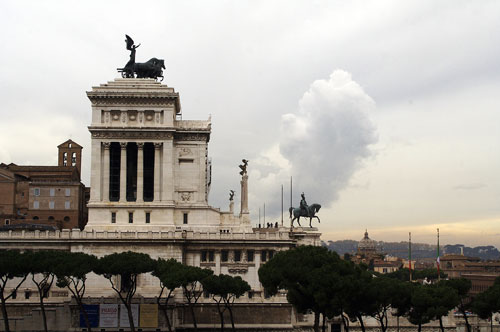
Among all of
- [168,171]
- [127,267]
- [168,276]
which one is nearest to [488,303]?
[168,276]

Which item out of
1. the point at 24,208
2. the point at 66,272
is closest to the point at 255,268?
the point at 66,272

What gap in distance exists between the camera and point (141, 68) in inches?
4439

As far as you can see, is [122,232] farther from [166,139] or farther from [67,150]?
[67,150]

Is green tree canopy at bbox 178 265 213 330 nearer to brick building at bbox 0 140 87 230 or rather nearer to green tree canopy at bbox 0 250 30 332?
green tree canopy at bbox 0 250 30 332

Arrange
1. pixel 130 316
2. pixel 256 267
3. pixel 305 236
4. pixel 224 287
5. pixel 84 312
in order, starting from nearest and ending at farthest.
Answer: pixel 130 316 → pixel 224 287 → pixel 84 312 → pixel 256 267 → pixel 305 236

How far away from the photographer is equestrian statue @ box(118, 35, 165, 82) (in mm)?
112812

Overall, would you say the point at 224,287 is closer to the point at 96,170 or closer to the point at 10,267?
the point at 10,267

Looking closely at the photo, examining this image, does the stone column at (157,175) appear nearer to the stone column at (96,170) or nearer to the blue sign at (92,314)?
the stone column at (96,170)

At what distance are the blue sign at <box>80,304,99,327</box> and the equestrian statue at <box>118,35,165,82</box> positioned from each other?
38443 mm

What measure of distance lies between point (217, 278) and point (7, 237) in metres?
31.2

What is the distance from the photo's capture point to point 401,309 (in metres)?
82.6

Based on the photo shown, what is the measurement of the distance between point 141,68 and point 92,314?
40.0 meters

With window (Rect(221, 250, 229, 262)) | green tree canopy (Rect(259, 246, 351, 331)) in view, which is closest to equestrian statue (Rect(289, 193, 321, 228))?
window (Rect(221, 250, 229, 262))

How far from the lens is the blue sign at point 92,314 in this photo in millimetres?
89938
